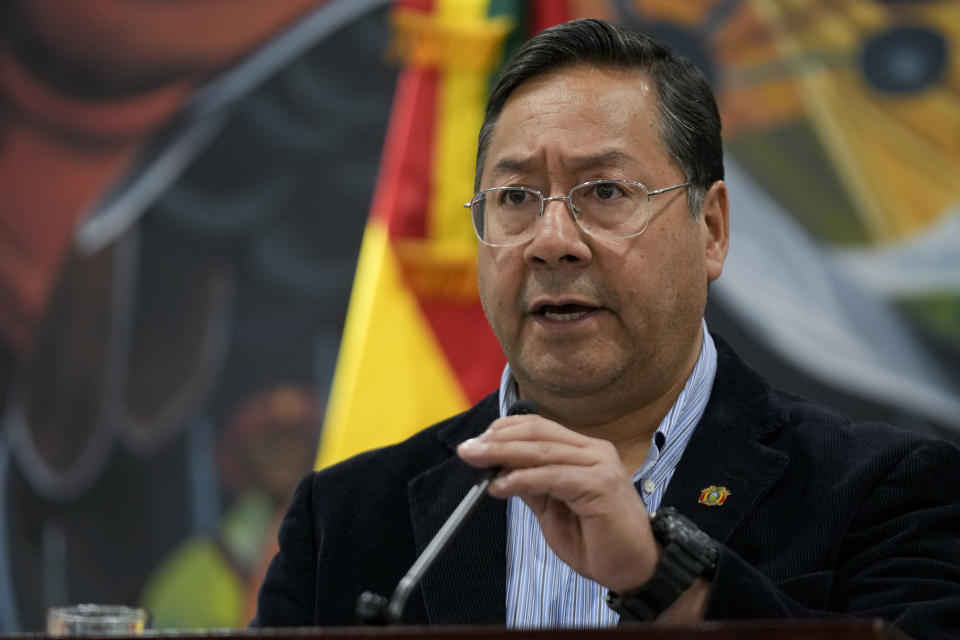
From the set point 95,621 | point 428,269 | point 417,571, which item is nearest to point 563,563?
point 417,571

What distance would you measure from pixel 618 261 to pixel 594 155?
20 cm

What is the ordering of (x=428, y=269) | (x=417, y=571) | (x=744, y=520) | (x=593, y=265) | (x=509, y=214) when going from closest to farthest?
(x=417, y=571), (x=744, y=520), (x=593, y=265), (x=509, y=214), (x=428, y=269)

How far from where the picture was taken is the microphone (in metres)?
1.28

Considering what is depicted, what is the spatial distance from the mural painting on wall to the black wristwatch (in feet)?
7.59

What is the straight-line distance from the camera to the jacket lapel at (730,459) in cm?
190

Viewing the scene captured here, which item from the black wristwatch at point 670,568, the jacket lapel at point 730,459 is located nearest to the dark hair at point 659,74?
the jacket lapel at point 730,459

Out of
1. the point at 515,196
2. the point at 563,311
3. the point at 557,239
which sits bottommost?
the point at 563,311

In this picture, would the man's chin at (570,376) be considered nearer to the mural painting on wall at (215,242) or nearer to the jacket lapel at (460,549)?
the jacket lapel at (460,549)

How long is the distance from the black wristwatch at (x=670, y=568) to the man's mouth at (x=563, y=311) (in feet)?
1.81

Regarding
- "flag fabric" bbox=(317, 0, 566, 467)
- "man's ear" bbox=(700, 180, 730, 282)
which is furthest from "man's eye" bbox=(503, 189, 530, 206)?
"flag fabric" bbox=(317, 0, 566, 467)

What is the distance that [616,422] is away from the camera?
215cm

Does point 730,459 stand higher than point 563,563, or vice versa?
point 730,459

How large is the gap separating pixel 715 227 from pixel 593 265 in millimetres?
363

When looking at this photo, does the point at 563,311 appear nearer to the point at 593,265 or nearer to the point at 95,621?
the point at 593,265
